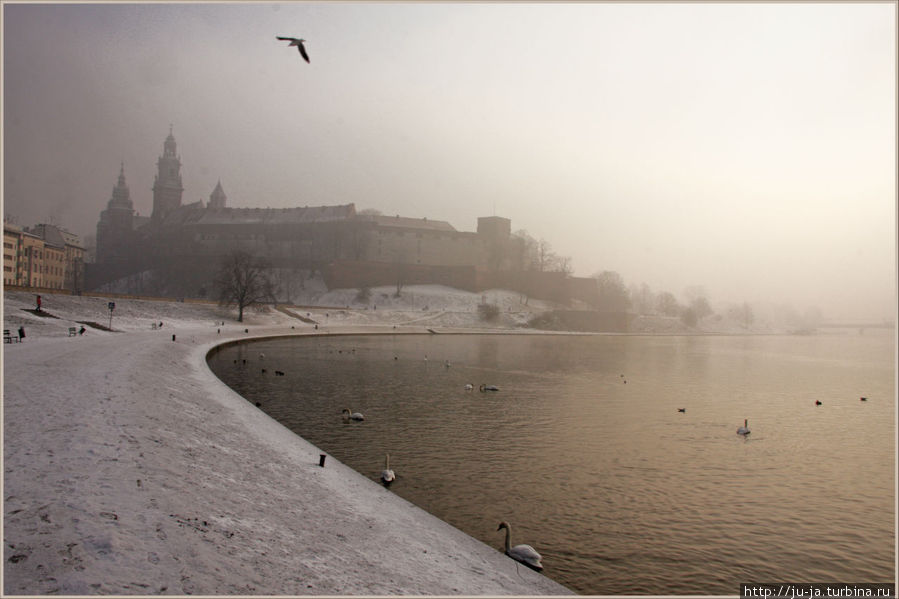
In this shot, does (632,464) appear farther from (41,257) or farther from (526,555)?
(41,257)

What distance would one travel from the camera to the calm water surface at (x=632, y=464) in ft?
24.5

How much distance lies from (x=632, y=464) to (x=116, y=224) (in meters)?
117

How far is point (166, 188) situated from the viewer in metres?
110

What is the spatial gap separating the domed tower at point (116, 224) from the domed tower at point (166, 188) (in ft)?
14.5

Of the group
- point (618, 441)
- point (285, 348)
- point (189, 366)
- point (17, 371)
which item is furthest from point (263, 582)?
point (285, 348)

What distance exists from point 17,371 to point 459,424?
36.8 feet

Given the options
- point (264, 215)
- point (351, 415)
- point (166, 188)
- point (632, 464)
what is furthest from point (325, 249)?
point (632, 464)

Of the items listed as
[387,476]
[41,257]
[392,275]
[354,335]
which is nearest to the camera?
[387,476]

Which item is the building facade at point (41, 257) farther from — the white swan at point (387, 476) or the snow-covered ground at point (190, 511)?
the white swan at point (387, 476)

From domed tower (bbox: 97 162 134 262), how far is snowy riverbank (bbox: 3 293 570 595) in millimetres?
105464

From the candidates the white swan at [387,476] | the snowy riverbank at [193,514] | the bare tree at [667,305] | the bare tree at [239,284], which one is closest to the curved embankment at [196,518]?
the snowy riverbank at [193,514]

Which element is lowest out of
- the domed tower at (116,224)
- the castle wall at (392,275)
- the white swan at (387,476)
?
the white swan at (387,476)

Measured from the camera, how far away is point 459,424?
14836mm

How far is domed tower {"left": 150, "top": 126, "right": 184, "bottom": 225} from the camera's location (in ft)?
357
